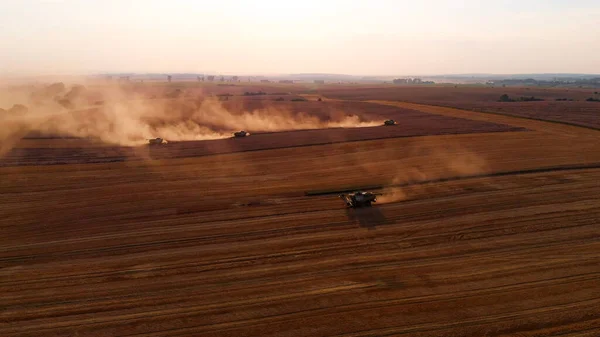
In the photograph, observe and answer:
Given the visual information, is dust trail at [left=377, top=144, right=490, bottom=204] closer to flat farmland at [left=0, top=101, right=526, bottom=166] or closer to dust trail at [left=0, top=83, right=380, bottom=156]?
flat farmland at [left=0, top=101, right=526, bottom=166]

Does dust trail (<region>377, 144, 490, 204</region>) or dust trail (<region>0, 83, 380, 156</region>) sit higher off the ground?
dust trail (<region>0, 83, 380, 156</region>)

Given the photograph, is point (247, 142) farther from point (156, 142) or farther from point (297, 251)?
point (297, 251)

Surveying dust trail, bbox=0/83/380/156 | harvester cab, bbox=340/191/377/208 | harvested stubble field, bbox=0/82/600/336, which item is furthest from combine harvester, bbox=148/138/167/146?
harvester cab, bbox=340/191/377/208

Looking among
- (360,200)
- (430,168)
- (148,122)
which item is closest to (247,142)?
(430,168)

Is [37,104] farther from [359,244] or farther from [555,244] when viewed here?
[555,244]

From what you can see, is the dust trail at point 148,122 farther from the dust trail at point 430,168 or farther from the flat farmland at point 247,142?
the dust trail at point 430,168

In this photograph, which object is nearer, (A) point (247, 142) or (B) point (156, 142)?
(B) point (156, 142)
